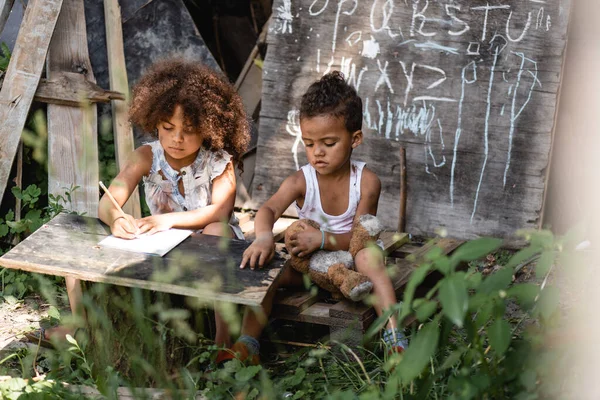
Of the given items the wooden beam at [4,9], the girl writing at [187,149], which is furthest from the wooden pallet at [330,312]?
the wooden beam at [4,9]

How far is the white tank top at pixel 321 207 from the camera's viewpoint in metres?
3.48

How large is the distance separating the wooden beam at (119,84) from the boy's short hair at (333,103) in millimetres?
1547

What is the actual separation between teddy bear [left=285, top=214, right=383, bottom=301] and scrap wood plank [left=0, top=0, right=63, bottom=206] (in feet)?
6.11

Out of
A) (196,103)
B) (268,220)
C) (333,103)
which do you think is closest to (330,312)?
(268,220)

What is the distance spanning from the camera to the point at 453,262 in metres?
1.83

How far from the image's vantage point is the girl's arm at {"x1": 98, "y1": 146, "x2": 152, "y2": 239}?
126 inches

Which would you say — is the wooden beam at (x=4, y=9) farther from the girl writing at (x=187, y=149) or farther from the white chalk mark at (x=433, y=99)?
the white chalk mark at (x=433, y=99)

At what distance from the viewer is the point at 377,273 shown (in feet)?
10.4

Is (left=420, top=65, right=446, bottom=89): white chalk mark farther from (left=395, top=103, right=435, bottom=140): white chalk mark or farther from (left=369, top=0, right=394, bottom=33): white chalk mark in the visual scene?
(left=369, top=0, right=394, bottom=33): white chalk mark

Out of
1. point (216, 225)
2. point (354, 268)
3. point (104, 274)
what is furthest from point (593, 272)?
point (216, 225)

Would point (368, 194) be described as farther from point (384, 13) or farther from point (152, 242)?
point (384, 13)

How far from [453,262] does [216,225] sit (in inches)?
73.0

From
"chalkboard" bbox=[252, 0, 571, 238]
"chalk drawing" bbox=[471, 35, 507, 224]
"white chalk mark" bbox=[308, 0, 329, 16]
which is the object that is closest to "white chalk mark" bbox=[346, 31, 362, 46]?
"chalkboard" bbox=[252, 0, 571, 238]

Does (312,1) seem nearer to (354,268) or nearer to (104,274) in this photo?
(354,268)
